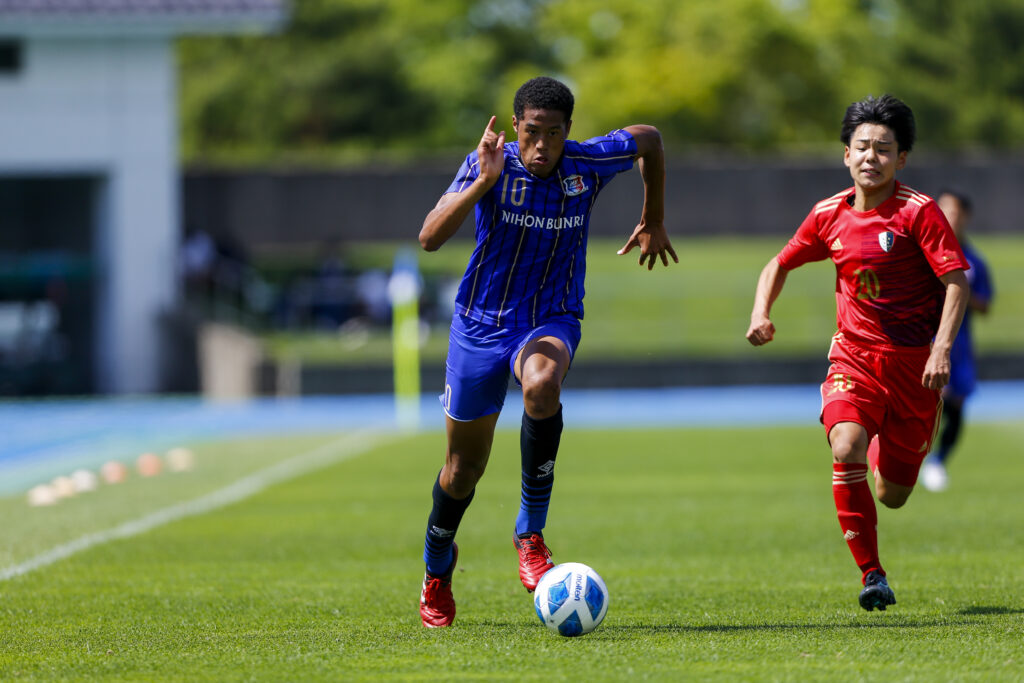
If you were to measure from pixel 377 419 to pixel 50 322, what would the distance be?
9.79m

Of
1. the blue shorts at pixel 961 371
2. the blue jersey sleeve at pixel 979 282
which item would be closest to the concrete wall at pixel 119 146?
the blue shorts at pixel 961 371

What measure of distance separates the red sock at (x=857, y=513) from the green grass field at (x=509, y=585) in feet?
0.94

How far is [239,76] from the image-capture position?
229 feet

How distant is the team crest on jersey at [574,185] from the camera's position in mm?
6605

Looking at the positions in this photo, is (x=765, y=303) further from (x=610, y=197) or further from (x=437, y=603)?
(x=610, y=197)


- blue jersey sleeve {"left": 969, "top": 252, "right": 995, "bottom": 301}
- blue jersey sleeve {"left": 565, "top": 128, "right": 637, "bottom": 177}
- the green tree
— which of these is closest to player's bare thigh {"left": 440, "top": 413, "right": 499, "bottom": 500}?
blue jersey sleeve {"left": 565, "top": 128, "right": 637, "bottom": 177}

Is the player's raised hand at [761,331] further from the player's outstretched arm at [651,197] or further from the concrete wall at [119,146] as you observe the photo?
the concrete wall at [119,146]

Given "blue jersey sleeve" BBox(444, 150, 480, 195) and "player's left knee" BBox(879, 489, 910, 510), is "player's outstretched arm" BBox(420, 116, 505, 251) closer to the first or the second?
"blue jersey sleeve" BBox(444, 150, 480, 195)

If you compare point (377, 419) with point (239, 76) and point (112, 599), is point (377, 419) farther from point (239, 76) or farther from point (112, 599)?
point (239, 76)

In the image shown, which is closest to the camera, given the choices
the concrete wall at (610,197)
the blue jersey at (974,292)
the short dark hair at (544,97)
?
the short dark hair at (544,97)

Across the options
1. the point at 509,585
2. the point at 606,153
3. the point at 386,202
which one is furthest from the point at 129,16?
the point at 606,153

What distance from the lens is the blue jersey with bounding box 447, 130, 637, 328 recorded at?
655 cm

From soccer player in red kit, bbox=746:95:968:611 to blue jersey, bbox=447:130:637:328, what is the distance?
927 mm

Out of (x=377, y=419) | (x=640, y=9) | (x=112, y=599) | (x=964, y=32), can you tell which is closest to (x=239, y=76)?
(x=640, y=9)
